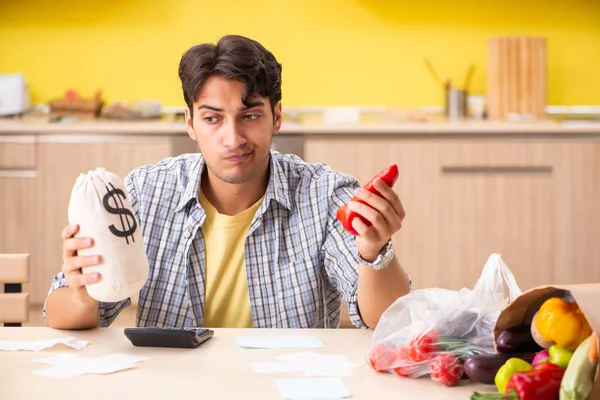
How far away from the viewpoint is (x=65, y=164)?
155 inches

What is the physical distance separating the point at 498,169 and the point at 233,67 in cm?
238

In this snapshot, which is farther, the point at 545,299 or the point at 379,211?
the point at 379,211

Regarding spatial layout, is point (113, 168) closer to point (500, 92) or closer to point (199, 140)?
point (500, 92)

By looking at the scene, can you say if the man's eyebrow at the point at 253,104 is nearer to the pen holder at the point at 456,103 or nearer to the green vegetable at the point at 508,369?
the green vegetable at the point at 508,369

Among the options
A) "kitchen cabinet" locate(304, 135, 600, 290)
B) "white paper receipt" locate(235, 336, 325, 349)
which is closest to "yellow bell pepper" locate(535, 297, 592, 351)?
"white paper receipt" locate(235, 336, 325, 349)

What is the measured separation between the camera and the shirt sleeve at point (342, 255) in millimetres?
1717

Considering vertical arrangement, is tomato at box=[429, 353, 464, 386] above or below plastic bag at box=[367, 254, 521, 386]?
below

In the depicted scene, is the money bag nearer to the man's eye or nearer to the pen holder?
the man's eye

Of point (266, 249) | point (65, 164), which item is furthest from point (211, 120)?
point (65, 164)

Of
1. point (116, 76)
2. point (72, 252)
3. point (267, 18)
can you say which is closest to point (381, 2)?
point (267, 18)

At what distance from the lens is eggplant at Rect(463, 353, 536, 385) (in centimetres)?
122

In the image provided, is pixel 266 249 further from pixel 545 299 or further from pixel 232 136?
pixel 545 299

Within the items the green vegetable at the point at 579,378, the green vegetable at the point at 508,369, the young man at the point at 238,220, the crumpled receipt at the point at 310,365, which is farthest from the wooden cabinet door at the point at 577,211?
the green vegetable at the point at 579,378

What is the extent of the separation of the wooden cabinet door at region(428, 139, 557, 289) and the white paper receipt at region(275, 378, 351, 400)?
2.77 meters
